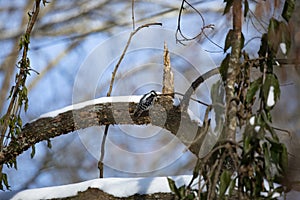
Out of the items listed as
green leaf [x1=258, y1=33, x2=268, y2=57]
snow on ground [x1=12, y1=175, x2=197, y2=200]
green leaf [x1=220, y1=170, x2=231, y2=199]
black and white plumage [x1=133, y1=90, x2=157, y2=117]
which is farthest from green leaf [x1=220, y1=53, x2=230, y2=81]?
black and white plumage [x1=133, y1=90, x2=157, y2=117]

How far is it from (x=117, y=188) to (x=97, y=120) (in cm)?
32

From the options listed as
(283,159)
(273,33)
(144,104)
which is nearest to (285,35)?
(273,33)

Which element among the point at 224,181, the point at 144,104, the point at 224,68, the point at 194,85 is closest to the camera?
the point at 224,181

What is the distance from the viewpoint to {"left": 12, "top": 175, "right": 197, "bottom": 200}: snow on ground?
137 centimetres

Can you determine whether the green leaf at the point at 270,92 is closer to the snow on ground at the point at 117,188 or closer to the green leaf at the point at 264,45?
the green leaf at the point at 264,45

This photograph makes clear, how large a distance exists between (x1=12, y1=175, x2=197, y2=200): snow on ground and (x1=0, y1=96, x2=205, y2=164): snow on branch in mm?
192

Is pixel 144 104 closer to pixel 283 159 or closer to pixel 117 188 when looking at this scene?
pixel 117 188

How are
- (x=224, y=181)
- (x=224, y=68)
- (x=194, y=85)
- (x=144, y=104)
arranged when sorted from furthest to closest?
1. (x=144, y=104)
2. (x=194, y=85)
3. (x=224, y=68)
4. (x=224, y=181)

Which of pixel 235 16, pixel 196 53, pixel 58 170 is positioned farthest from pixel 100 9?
pixel 235 16

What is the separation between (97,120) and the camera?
170 cm

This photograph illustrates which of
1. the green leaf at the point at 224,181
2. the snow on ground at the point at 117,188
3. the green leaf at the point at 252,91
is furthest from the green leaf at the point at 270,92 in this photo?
the snow on ground at the point at 117,188

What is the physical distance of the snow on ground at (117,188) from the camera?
1370 mm

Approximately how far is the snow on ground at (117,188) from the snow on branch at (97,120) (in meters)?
0.19

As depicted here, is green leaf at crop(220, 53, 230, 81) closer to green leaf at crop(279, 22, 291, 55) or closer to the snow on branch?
green leaf at crop(279, 22, 291, 55)
